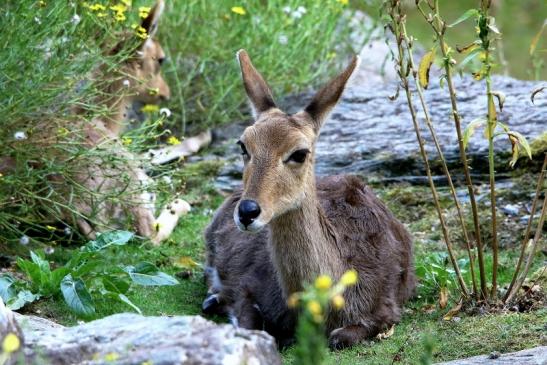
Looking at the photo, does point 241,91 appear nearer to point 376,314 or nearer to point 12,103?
point 12,103

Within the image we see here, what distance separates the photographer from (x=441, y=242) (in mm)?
8617

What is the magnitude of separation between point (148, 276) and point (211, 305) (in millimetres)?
732

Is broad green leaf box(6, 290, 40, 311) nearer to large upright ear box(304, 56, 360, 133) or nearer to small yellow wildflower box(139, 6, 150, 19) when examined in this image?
large upright ear box(304, 56, 360, 133)

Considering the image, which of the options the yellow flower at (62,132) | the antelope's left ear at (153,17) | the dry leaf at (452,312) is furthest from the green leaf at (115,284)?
the antelope's left ear at (153,17)

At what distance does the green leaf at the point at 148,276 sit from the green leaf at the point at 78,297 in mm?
357

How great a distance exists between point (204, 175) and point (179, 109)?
1144 millimetres

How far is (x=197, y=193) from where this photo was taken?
1009cm

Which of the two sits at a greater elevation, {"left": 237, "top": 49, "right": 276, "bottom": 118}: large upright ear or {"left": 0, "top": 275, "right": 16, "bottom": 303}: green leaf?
{"left": 237, "top": 49, "right": 276, "bottom": 118}: large upright ear

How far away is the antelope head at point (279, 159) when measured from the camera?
19.2ft

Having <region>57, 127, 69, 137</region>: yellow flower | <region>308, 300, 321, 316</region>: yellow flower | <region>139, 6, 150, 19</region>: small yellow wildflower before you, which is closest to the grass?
<region>57, 127, 69, 137</region>: yellow flower

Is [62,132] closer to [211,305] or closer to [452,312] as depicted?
[211,305]

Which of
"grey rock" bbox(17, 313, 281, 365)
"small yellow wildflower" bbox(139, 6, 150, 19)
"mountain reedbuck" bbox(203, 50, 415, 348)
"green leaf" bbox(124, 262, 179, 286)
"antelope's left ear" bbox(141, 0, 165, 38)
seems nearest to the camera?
"grey rock" bbox(17, 313, 281, 365)

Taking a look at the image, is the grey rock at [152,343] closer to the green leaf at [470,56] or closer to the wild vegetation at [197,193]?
the wild vegetation at [197,193]

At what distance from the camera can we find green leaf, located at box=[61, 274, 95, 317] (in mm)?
6316
